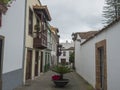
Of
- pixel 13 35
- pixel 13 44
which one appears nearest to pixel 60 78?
pixel 13 44

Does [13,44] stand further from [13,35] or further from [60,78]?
[60,78]

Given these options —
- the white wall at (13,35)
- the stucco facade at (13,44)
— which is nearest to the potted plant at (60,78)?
the stucco facade at (13,44)

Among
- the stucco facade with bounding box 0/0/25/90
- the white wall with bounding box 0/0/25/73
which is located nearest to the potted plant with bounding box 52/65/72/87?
the stucco facade with bounding box 0/0/25/90

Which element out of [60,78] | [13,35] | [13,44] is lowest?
[60,78]

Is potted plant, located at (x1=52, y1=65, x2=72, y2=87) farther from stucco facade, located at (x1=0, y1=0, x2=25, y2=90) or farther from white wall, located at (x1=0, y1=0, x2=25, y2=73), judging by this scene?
white wall, located at (x1=0, y1=0, x2=25, y2=73)

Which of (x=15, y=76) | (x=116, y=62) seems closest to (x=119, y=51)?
(x=116, y=62)

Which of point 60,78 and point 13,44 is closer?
point 13,44

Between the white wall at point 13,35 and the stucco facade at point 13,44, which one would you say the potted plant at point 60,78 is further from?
the white wall at point 13,35

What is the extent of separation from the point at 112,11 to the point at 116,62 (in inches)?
1143

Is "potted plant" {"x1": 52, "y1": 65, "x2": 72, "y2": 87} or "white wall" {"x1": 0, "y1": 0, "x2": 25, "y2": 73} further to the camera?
"potted plant" {"x1": 52, "y1": 65, "x2": 72, "y2": 87}

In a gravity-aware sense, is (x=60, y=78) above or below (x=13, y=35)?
below

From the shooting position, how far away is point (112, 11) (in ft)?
116

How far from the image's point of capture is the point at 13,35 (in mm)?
10688

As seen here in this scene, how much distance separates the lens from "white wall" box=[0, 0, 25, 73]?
31.1 feet
